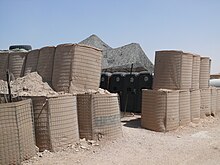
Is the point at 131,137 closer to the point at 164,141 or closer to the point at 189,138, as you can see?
the point at 164,141

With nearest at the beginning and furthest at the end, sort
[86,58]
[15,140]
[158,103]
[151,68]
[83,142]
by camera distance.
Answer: [15,140]
[83,142]
[86,58]
[158,103]
[151,68]

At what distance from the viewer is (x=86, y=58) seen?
6.70 meters

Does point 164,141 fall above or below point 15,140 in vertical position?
below

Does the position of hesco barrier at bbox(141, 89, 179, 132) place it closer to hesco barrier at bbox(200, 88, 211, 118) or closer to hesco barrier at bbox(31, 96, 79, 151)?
hesco barrier at bbox(200, 88, 211, 118)

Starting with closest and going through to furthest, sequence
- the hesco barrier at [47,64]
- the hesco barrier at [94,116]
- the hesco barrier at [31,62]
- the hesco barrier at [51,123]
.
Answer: the hesco barrier at [51,123]
the hesco barrier at [94,116]
the hesco barrier at [47,64]
the hesco barrier at [31,62]

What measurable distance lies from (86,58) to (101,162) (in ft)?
8.35

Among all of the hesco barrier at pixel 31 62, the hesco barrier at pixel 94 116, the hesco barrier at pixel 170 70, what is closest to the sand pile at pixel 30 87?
the hesco barrier at pixel 31 62

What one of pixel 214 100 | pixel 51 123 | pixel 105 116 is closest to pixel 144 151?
pixel 105 116

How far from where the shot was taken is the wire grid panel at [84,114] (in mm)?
6363

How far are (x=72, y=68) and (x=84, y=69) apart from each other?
328mm

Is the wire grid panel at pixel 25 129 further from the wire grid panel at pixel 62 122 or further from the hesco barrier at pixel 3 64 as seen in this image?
the hesco barrier at pixel 3 64

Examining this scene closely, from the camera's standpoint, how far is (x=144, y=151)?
243 inches

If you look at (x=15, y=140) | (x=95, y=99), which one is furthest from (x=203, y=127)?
(x=15, y=140)

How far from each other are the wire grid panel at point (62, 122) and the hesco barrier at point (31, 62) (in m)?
1.72
